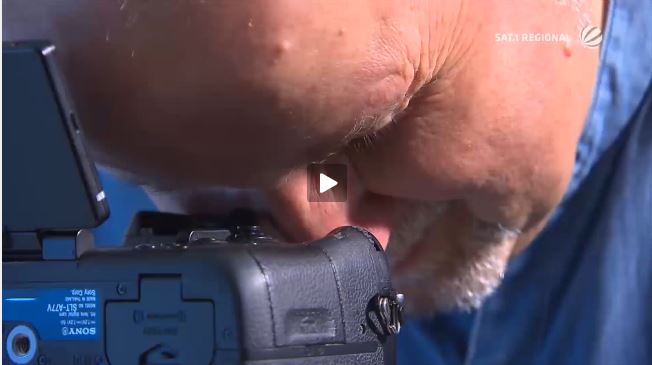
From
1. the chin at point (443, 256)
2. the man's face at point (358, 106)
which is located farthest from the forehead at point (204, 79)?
the chin at point (443, 256)

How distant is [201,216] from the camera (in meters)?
0.37

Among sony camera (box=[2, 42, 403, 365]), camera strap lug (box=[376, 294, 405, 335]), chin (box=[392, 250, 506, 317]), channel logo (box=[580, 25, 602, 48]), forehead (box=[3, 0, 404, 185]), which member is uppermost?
channel logo (box=[580, 25, 602, 48])

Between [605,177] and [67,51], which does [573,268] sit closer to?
[605,177]

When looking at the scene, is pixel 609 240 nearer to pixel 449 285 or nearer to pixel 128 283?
pixel 449 285

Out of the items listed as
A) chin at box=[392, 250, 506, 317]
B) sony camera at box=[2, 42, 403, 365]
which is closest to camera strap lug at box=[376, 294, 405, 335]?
sony camera at box=[2, 42, 403, 365]

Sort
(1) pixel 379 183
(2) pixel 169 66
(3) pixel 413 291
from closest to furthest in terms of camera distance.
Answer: (2) pixel 169 66 < (1) pixel 379 183 < (3) pixel 413 291

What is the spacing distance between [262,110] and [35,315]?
0.10 meters

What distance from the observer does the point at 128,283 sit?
0.96 feet

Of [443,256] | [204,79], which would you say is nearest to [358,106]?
[204,79]

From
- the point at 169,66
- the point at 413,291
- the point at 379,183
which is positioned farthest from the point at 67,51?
the point at 413,291

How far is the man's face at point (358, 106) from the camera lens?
284 millimetres

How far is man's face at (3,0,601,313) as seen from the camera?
28cm
